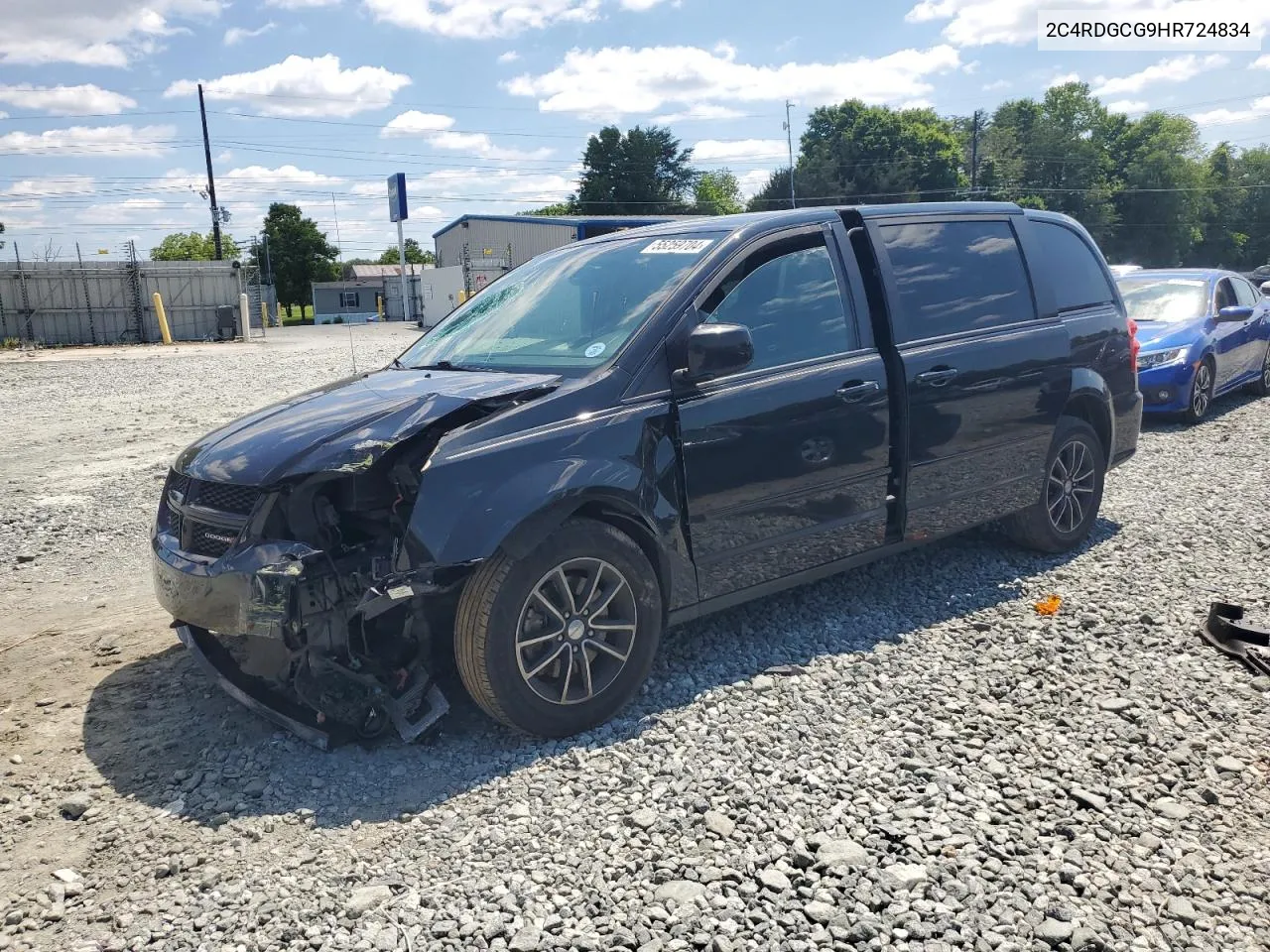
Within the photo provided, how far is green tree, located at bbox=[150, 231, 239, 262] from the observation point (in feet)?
324

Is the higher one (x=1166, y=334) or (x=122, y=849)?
(x=1166, y=334)

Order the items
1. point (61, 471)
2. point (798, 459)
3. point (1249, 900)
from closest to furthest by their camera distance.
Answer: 1. point (1249, 900)
2. point (798, 459)
3. point (61, 471)

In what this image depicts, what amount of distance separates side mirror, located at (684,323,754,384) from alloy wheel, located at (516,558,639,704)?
90 centimetres

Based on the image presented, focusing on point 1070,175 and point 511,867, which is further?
point 1070,175

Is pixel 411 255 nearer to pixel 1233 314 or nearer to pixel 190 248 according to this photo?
pixel 190 248

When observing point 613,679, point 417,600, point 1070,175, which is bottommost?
point 613,679

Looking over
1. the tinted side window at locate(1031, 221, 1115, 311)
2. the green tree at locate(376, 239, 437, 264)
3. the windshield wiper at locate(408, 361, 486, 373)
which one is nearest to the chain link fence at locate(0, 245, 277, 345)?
the windshield wiper at locate(408, 361, 486, 373)

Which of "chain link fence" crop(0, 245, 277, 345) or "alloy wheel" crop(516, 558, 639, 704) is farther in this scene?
"chain link fence" crop(0, 245, 277, 345)

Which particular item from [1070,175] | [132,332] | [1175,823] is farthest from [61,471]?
[1070,175]

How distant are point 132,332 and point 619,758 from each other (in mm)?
40097

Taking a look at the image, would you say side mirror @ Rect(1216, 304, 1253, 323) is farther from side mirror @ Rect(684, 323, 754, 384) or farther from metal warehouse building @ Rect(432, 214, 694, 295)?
metal warehouse building @ Rect(432, 214, 694, 295)

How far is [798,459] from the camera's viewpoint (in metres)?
4.33

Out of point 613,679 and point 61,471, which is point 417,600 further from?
point 61,471

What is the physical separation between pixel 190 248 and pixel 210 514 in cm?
11376
